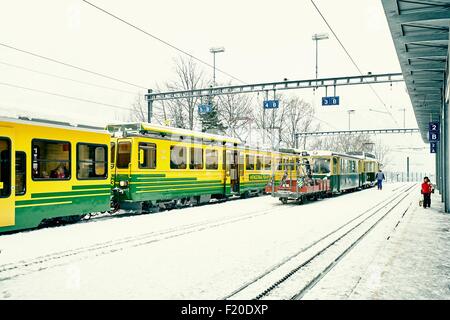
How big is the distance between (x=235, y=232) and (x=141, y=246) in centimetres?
277

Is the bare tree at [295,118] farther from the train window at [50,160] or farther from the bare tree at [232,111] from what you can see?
the train window at [50,160]

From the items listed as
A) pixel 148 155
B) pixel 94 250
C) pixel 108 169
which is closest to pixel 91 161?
pixel 108 169

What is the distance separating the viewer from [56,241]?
9.23 metres

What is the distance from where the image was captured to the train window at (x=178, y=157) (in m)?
16.4

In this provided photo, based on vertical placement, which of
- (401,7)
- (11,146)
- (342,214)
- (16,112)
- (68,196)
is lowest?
(342,214)

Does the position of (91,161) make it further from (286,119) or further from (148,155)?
(286,119)

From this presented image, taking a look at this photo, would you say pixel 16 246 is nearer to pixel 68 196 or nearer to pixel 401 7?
pixel 68 196

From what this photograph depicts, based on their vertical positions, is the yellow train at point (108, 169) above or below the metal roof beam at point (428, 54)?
below

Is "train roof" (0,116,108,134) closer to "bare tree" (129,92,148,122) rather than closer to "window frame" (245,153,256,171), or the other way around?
"window frame" (245,153,256,171)

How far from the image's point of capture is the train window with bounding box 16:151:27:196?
33.4 ft

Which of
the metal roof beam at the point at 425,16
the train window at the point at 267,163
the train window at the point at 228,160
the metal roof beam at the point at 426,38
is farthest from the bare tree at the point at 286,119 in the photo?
the metal roof beam at the point at 425,16

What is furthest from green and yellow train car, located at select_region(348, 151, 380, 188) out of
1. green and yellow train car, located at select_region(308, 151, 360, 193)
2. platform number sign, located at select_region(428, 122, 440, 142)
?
platform number sign, located at select_region(428, 122, 440, 142)

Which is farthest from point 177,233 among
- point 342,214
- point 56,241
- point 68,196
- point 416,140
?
point 416,140

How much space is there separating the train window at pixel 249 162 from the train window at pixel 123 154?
9528mm
